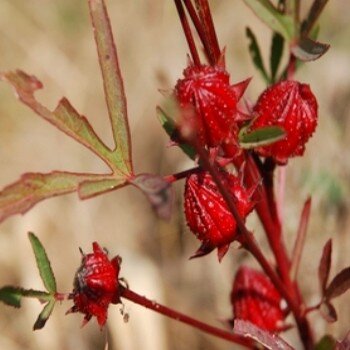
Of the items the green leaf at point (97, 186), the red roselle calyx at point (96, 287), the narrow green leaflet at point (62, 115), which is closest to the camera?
the green leaf at point (97, 186)

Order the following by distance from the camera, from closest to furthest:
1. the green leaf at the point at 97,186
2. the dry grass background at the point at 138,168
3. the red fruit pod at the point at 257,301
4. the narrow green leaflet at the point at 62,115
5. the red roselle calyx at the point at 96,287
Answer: the green leaf at the point at 97,186, the narrow green leaflet at the point at 62,115, the red roselle calyx at the point at 96,287, the red fruit pod at the point at 257,301, the dry grass background at the point at 138,168

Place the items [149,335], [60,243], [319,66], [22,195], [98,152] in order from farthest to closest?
[319,66], [60,243], [149,335], [98,152], [22,195]

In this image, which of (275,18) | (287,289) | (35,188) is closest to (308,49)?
(275,18)

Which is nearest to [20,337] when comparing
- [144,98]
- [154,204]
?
[144,98]

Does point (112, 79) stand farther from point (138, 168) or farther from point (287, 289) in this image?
point (138, 168)

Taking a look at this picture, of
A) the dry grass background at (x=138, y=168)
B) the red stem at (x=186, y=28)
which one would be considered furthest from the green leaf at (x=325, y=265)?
the dry grass background at (x=138, y=168)

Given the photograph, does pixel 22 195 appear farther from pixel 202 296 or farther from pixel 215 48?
pixel 202 296

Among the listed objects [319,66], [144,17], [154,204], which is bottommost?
[154,204]

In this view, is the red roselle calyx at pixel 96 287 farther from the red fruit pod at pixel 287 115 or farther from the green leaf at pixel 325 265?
the green leaf at pixel 325 265
